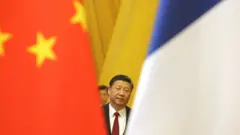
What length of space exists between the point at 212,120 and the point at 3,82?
1.09ft

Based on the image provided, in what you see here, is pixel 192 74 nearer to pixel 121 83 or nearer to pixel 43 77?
pixel 43 77

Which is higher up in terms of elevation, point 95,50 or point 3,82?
point 95,50

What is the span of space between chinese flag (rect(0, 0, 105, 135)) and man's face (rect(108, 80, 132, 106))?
1.21 m

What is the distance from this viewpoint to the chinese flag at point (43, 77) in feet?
2.88

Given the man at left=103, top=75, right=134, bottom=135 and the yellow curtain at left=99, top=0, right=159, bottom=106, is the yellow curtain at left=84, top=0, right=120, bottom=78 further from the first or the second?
the man at left=103, top=75, right=134, bottom=135

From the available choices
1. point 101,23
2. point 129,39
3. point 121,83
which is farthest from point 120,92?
point 101,23

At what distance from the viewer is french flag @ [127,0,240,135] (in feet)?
2.70

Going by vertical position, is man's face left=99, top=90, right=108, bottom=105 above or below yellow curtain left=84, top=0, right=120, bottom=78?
below

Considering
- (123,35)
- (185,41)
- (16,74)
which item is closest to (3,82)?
(16,74)

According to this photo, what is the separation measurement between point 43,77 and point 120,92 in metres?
1.25

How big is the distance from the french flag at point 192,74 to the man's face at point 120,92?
1260 millimetres

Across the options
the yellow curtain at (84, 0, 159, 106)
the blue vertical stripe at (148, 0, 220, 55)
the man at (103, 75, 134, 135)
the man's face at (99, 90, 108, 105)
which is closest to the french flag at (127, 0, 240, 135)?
the blue vertical stripe at (148, 0, 220, 55)

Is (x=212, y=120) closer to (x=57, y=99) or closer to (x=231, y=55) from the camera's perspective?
(x=231, y=55)

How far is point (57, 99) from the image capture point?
2.90 ft
